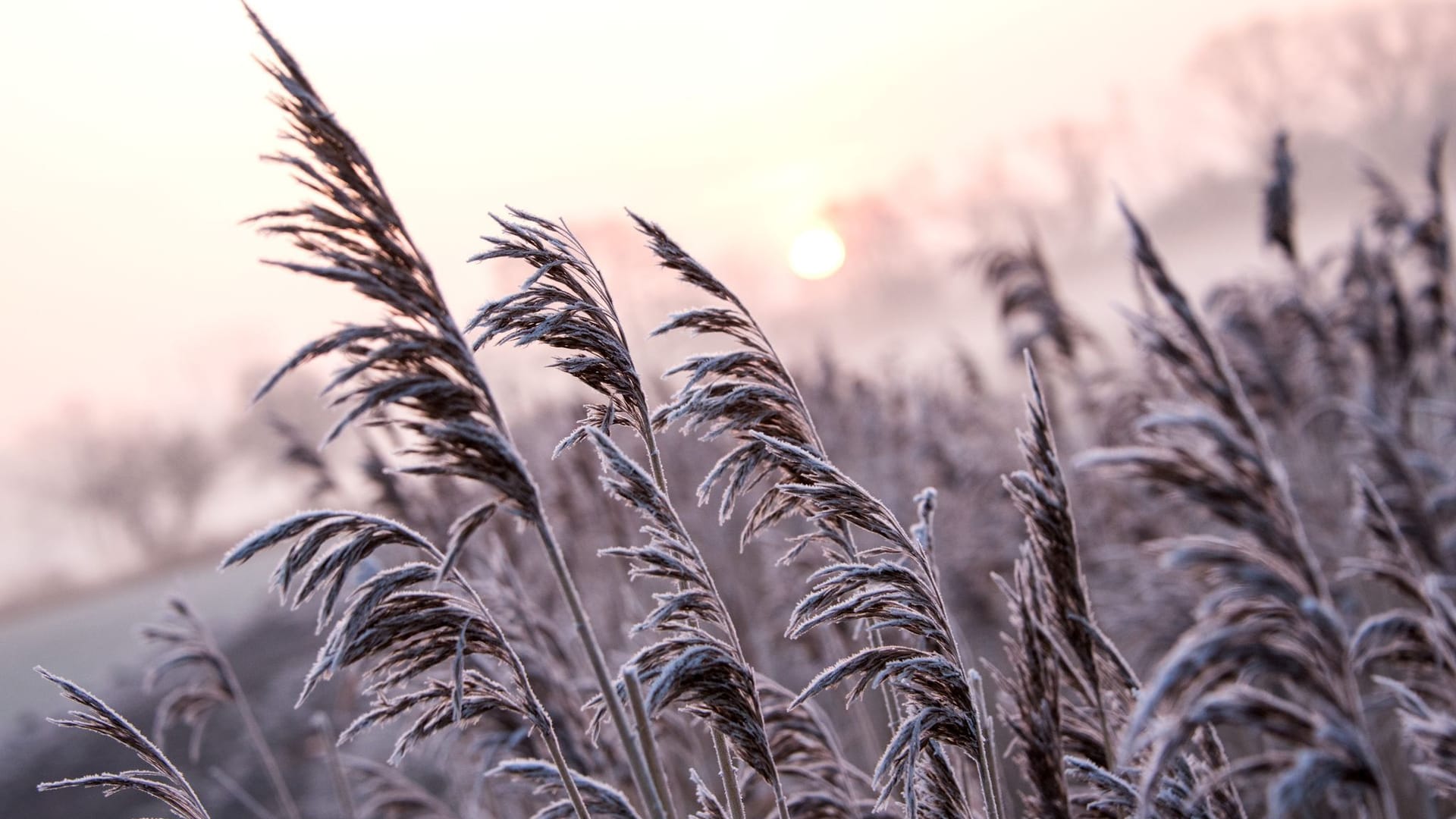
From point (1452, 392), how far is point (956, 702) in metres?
12.9

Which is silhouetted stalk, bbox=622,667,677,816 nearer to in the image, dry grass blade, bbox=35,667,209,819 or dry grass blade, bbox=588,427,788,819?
dry grass blade, bbox=588,427,788,819

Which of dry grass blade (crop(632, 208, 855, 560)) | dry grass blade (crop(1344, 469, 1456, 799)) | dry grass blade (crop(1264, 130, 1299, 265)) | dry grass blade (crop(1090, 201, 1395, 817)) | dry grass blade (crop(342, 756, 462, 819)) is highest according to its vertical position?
dry grass blade (crop(1264, 130, 1299, 265))

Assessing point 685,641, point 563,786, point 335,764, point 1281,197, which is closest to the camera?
point 685,641

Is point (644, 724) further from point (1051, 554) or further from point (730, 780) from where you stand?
point (1051, 554)

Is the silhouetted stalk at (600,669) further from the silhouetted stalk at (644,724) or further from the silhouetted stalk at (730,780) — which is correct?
the silhouetted stalk at (730,780)

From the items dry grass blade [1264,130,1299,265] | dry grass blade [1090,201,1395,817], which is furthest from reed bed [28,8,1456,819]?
dry grass blade [1264,130,1299,265]

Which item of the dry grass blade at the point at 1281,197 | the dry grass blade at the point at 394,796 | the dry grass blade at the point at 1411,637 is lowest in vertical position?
the dry grass blade at the point at 394,796

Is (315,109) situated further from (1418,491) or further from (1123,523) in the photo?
(1123,523)

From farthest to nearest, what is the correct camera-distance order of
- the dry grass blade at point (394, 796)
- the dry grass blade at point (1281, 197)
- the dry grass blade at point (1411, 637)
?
the dry grass blade at point (1281, 197), the dry grass blade at point (394, 796), the dry grass blade at point (1411, 637)

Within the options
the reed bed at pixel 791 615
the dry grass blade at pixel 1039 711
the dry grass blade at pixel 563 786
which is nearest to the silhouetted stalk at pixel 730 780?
the reed bed at pixel 791 615

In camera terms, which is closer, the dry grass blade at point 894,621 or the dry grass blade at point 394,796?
the dry grass blade at point 894,621

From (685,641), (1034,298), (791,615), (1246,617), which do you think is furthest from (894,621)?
(1034,298)

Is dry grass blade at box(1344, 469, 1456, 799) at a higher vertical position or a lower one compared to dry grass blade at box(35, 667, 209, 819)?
lower

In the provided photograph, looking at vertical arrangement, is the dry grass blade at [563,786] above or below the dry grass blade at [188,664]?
below
